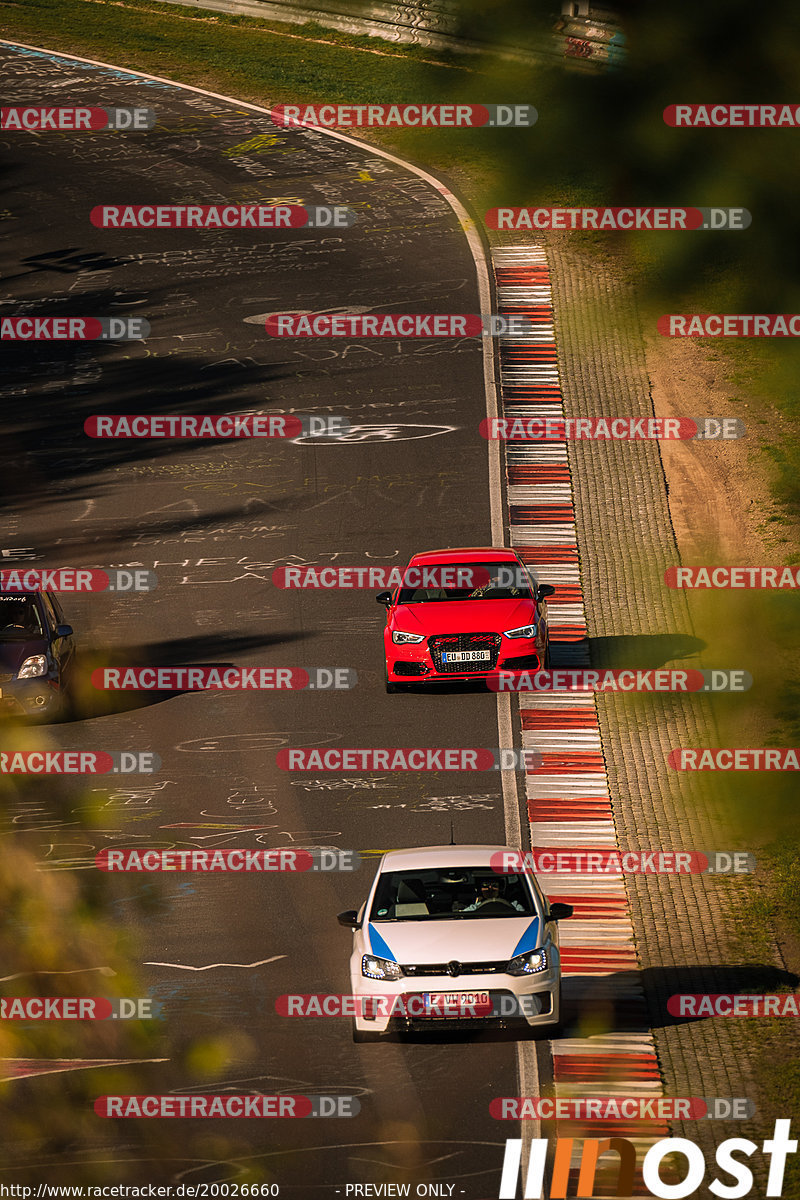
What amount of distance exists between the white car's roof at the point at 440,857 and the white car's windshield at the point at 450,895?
0.06m

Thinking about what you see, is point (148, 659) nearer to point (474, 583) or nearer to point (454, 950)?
point (474, 583)

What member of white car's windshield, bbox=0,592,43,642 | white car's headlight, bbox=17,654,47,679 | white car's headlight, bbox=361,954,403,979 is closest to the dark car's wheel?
white car's headlight, bbox=361,954,403,979

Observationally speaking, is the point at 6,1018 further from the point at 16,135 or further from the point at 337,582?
the point at 16,135

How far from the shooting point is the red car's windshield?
861 inches

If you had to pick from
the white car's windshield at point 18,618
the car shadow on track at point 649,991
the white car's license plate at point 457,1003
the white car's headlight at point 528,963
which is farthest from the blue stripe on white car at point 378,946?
the white car's windshield at point 18,618

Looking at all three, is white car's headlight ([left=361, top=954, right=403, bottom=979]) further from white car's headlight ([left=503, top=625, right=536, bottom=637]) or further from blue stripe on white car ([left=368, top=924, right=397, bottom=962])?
white car's headlight ([left=503, top=625, right=536, bottom=637])

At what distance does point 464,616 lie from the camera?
21.4 metres

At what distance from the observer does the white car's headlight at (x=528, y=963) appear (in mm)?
12625

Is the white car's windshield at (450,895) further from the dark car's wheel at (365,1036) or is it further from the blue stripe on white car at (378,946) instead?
the dark car's wheel at (365,1036)

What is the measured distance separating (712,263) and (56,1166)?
394 inches

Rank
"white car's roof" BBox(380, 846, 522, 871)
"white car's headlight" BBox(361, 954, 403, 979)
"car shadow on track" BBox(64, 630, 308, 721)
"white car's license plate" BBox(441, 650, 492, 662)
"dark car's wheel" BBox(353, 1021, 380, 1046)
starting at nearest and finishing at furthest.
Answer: "white car's headlight" BBox(361, 954, 403, 979) < "dark car's wheel" BBox(353, 1021, 380, 1046) < "white car's roof" BBox(380, 846, 522, 871) < "white car's license plate" BBox(441, 650, 492, 662) < "car shadow on track" BBox(64, 630, 308, 721)

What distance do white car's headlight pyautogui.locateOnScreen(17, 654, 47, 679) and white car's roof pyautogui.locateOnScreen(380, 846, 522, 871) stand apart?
351 inches

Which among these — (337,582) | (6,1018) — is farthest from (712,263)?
(337,582)

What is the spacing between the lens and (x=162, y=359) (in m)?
37.6
